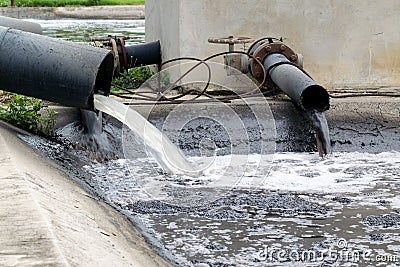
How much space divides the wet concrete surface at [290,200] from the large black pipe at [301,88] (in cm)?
28

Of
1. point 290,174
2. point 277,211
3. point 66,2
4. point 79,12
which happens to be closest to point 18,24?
point 290,174

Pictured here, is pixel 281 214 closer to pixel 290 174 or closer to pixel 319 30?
pixel 290 174

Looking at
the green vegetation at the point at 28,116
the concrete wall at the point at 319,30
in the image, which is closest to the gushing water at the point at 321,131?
the concrete wall at the point at 319,30

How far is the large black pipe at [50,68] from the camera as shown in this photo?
6582 mm

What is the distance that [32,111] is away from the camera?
24.2ft

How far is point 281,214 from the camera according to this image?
5.75 metres

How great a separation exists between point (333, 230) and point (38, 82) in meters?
2.79

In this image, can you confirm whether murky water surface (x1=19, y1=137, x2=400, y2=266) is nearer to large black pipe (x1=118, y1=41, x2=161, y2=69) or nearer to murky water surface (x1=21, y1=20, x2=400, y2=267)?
murky water surface (x1=21, y1=20, x2=400, y2=267)

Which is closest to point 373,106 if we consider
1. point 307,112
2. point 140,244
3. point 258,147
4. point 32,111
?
point 307,112

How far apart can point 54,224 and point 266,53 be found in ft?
17.2

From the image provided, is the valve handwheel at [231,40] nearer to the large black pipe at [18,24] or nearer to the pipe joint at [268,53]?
the pipe joint at [268,53]

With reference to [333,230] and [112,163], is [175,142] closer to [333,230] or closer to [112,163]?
[112,163]

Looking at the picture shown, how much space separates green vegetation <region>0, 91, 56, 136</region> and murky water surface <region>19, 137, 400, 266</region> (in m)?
0.31

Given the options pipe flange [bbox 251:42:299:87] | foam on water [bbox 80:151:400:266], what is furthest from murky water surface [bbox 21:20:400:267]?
pipe flange [bbox 251:42:299:87]
